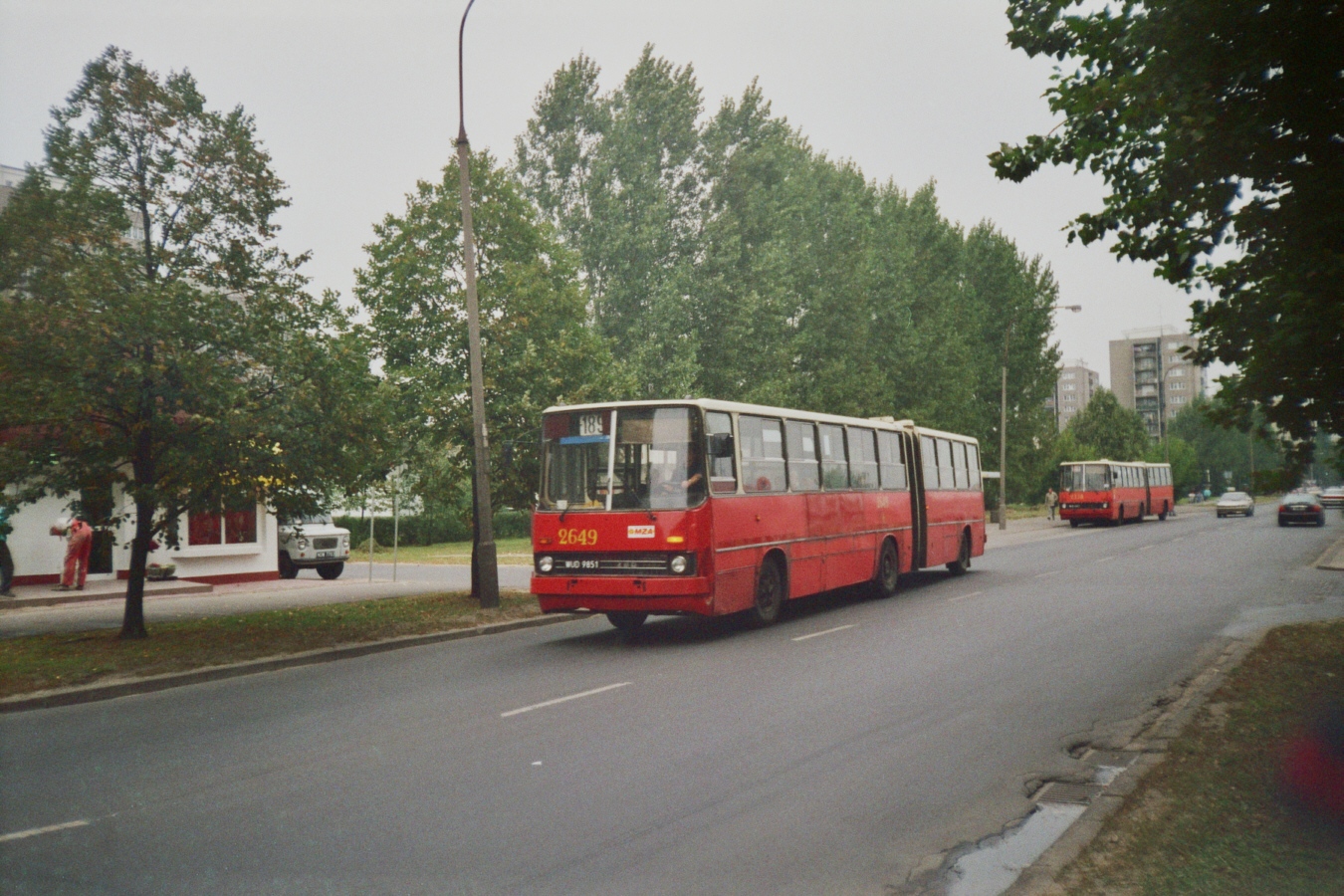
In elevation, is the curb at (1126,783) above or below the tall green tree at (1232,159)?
below

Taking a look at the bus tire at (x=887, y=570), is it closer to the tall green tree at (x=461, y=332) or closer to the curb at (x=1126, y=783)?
the tall green tree at (x=461, y=332)

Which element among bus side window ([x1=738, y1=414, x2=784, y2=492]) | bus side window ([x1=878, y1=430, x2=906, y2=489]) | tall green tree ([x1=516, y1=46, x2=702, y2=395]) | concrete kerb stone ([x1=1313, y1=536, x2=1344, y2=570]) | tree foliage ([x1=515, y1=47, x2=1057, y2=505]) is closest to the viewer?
bus side window ([x1=738, y1=414, x2=784, y2=492])

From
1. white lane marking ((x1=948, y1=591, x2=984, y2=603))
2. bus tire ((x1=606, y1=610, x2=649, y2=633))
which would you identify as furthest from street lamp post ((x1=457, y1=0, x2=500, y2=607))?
white lane marking ((x1=948, y1=591, x2=984, y2=603))

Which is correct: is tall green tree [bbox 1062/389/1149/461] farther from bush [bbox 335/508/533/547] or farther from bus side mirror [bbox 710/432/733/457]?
bus side mirror [bbox 710/432/733/457]

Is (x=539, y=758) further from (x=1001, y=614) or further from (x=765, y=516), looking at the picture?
(x=1001, y=614)

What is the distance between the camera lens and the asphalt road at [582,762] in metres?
5.20

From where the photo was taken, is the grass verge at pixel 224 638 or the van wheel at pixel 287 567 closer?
the grass verge at pixel 224 638

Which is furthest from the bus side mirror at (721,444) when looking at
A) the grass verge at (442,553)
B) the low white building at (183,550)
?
the grass verge at (442,553)

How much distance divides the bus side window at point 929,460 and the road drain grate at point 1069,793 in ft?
48.4

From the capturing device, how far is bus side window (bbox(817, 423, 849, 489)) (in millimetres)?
16703

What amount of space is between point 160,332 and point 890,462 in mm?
12299

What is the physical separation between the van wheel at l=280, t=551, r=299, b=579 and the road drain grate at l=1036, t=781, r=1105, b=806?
2504 centimetres

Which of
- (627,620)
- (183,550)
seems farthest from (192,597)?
(627,620)

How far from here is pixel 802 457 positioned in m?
16.0
